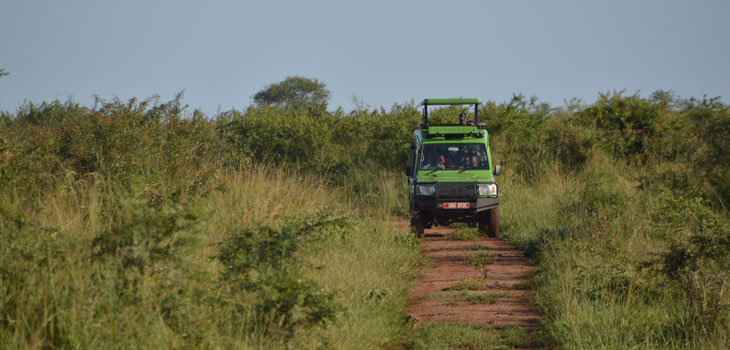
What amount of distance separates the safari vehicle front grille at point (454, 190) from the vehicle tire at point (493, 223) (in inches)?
28.2

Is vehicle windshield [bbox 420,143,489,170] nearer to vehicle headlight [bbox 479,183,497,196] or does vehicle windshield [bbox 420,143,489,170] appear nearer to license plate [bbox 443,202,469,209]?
vehicle headlight [bbox 479,183,497,196]

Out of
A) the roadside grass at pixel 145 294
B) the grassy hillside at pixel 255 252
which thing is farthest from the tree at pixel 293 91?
the roadside grass at pixel 145 294

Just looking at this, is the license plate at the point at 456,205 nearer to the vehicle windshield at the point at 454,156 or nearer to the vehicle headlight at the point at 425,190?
the vehicle headlight at the point at 425,190

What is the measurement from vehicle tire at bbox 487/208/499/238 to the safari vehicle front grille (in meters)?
0.72

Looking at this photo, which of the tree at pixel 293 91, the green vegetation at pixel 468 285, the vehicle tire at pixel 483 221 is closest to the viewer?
the green vegetation at pixel 468 285

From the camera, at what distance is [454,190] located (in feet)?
38.8

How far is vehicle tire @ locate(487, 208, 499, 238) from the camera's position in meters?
12.4

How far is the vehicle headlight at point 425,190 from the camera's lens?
11.9 m

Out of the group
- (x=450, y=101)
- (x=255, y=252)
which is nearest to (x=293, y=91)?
(x=450, y=101)

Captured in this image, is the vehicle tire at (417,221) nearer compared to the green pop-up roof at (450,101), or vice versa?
the vehicle tire at (417,221)

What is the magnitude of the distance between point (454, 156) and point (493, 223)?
1.30 m

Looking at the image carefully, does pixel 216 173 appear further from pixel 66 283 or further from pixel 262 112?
pixel 262 112

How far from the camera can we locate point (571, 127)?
19.6 metres

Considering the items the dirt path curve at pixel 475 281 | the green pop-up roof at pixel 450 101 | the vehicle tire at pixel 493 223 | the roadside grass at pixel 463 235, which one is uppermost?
the green pop-up roof at pixel 450 101
